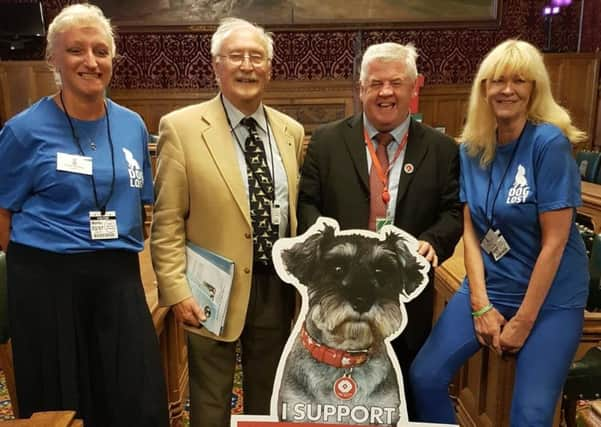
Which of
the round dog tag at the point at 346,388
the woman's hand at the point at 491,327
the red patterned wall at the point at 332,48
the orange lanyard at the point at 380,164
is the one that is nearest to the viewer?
the round dog tag at the point at 346,388

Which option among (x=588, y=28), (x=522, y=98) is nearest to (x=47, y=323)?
(x=522, y=98)

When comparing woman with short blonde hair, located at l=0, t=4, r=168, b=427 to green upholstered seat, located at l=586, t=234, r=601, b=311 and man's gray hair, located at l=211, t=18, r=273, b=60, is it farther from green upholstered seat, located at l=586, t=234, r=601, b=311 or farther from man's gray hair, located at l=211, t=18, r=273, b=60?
green upholstered seat, located at l=586, t=234, r=601, b=311

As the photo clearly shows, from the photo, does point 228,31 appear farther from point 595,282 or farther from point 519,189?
point 595,282

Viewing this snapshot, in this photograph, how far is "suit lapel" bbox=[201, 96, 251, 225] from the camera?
68.3 inches

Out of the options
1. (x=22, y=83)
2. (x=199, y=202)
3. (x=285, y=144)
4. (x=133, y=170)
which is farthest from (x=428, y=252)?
(x=22, y=83)

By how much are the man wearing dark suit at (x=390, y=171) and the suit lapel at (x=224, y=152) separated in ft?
0.70

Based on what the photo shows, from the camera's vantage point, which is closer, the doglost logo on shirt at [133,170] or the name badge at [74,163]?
the name badge at [74,163]

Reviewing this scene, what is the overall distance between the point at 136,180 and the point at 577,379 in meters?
1.79

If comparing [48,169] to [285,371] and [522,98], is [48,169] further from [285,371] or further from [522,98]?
[522,98]

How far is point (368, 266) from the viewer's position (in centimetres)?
145

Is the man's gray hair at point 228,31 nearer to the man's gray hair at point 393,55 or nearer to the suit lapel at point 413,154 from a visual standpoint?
the man's gray hair at point 393,55

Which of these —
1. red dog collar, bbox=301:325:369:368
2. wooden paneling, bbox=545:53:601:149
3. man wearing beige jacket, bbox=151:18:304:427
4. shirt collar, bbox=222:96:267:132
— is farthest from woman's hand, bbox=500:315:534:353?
wooden paneling, bbox=545:53:601:149

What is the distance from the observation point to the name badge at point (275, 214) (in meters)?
1.77

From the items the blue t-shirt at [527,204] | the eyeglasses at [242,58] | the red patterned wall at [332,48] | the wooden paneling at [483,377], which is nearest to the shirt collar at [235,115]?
the eyeglasses at [242,58]
